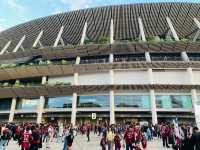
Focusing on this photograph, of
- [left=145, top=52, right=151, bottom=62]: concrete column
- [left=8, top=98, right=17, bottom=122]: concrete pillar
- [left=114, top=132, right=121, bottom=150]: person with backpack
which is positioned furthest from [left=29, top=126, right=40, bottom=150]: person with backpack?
[left=8, top=98, right=17, bottom=122]: concrete pillar

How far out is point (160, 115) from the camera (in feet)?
134

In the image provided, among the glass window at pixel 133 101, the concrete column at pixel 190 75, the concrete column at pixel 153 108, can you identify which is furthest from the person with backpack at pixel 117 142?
the concrete column at pixel 190 75

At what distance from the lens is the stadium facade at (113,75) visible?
135 feet

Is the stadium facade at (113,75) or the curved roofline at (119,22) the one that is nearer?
the stadium facade at (113,75)

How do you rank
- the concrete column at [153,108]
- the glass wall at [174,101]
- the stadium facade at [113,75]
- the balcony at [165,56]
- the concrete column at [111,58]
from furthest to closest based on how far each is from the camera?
the concrete column at [111,58] < the balcony at [165,56] < the stadium facade at [113,75] < the glass wall at [174,101] < the concrete column at [153,108]

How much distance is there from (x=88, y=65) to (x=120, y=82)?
18.9ft

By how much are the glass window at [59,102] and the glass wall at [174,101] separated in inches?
553

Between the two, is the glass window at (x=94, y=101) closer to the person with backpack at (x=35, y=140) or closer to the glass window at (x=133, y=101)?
the glass window at (x=133, y=101)

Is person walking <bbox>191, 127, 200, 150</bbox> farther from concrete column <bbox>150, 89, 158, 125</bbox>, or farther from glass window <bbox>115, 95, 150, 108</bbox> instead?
glass window <bbox>115, 95, 150, 108</bbox>

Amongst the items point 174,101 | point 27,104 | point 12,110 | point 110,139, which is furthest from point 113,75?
point 110,139

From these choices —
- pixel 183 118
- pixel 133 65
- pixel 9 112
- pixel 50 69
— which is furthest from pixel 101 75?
pixel 9 112

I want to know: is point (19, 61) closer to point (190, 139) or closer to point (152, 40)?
point (152, 40)

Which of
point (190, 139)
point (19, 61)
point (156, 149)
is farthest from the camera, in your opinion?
point (19, 61)

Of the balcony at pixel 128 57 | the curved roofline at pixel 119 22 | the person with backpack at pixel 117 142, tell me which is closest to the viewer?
the person with backpack at pixel 117 142
